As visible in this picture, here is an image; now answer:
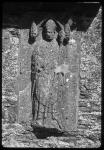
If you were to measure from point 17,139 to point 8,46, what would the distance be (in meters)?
1.29

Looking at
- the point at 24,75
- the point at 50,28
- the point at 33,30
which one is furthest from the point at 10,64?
the point at 50,28

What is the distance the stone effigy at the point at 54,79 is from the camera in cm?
664

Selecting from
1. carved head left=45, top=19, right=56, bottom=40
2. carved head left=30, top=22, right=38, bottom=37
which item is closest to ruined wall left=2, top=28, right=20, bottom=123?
carved head left=30, top=22, right=38, bottom=37

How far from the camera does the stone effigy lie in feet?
21.8

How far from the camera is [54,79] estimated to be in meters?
6.67

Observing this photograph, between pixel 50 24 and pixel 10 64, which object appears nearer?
pixel 50 24

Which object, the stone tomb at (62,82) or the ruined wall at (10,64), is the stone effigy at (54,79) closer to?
the stone tomb at (62,82)

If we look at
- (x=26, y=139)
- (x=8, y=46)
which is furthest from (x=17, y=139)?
(x=8, y=46)

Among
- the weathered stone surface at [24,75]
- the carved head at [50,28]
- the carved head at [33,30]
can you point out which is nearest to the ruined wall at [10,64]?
the weathered stone surface at [24,75]

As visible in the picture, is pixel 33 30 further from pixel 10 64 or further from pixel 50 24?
pixel 10 64

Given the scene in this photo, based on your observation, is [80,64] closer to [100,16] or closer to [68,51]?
[68,51]

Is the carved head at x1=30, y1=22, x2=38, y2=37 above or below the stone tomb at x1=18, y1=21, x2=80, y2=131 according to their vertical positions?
Answer: above

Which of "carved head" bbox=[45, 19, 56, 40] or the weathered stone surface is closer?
"carved head" bbox=[45, 19, 56, 40]

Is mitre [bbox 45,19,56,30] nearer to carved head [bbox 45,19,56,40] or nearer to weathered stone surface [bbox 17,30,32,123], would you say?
carved head [bbox 45,19,56,40]
